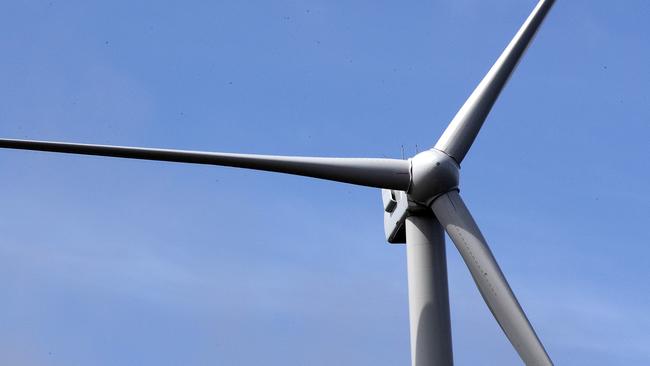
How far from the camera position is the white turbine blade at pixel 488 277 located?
2003cm

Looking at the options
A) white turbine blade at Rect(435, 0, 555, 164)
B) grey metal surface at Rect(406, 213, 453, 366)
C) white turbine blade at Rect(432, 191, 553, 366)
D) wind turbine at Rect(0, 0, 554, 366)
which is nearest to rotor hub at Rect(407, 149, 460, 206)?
wind turbine at Rect(0, 0, 554, 366)

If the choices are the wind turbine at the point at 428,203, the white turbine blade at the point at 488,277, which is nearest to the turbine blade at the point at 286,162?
the wind turbine at the point at 428,203

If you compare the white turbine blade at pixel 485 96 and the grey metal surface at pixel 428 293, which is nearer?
the grey metal surface at pixel 428 293

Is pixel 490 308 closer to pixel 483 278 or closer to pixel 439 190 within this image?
pixel 483 278

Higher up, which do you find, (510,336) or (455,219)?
(455,219)

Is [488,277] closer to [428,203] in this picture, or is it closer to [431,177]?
[428,203]

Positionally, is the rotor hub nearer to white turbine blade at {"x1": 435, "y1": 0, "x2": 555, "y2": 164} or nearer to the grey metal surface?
white turbine blade at {"x1": 435, "y1": 0, "x2": 555, "y2": 164}

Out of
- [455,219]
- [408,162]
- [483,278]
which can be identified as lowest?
[483,278]

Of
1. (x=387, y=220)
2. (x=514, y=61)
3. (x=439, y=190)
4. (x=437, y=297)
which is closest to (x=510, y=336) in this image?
(x=437, y=297)

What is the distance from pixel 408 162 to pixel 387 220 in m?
2.42

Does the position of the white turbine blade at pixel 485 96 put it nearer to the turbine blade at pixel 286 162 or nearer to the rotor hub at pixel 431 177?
the rotor hub at pixel 431 177

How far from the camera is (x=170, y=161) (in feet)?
70.1

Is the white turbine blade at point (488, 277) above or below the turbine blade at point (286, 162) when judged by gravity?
below

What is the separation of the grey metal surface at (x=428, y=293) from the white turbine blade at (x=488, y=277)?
0.85 meters
